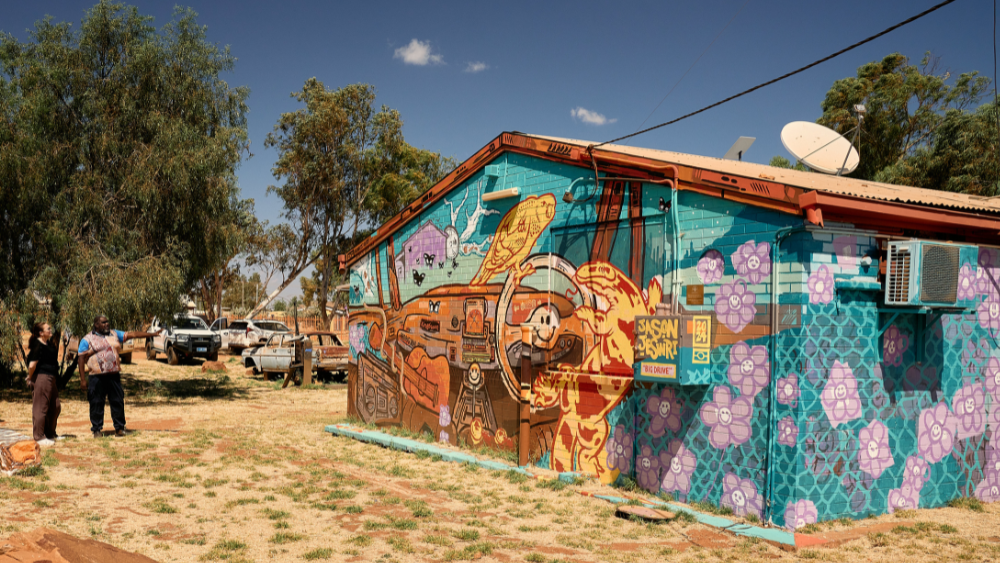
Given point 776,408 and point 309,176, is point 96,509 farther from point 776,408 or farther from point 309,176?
point 309,176

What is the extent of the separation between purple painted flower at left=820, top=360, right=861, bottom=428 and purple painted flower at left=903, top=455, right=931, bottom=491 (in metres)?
0.96

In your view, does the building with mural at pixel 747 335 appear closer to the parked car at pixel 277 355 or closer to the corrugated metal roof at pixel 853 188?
the corrugated metal roof at pixel 853 188

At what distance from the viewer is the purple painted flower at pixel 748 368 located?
696 cm

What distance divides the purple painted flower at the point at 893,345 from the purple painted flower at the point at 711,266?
1770 millimetres

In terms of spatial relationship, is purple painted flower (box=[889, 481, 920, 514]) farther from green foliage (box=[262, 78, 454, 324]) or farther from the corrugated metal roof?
green foliage (box=[262, 78, 454, 324])

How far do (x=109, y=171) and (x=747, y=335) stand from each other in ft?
49.6

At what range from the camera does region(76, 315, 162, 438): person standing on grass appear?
11.6m

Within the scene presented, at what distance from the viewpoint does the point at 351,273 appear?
13.9 m

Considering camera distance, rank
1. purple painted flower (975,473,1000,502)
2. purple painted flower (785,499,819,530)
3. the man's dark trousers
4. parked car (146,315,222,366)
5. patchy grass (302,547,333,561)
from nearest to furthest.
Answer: patchy grass (302,547,333,561) → purple painted flower (785,499,819,530) → purple painted flower (975,473,1000,502) → the man's dark trousers → parked car (146,315,222,366)

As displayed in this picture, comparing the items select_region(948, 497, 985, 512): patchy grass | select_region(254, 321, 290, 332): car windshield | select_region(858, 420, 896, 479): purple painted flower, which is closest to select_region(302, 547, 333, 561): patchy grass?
select_region(858, 420, 896, 479): purple painted flower

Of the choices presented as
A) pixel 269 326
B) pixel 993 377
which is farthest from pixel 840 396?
pixel 269 326

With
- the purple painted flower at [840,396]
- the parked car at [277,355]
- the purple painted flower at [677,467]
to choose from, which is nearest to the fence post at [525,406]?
the purple painted flower at [677,467]

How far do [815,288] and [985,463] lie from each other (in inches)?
131

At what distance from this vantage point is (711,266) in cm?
753
